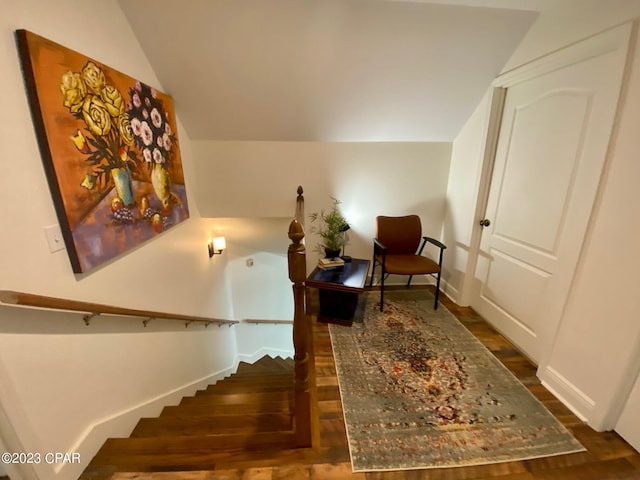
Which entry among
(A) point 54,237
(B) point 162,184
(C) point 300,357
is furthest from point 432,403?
(B) point 162,184

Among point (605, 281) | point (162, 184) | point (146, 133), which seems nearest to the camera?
point (605, 281)

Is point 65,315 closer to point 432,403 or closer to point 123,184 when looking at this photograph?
point 123,184

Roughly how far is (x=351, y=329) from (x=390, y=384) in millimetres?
647

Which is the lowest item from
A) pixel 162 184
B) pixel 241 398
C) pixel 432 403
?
pixel 241 398

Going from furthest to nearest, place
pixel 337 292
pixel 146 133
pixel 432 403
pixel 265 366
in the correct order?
1. pixel 265 366
2. pixel 337 292
3. pixel 146 133
4. pixel 432 403

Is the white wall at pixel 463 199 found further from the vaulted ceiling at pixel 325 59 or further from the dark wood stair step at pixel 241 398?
the dark wood stair step at pixel 241 398

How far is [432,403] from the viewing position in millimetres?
1696

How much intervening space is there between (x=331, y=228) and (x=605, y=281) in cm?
197

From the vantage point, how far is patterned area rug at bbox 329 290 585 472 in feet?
4.66

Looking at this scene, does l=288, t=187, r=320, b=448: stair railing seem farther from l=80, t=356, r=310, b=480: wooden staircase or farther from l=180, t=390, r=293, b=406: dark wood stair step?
l=180, t=390, r=293, b=406: dark wood stair step

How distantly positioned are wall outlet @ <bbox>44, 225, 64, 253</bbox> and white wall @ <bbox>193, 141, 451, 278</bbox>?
174cm

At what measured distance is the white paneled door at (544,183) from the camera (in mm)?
1545

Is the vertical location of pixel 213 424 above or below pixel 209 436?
below

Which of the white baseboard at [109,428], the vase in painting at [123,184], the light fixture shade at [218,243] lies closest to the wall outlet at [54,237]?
the vase in painting at [123,184]
